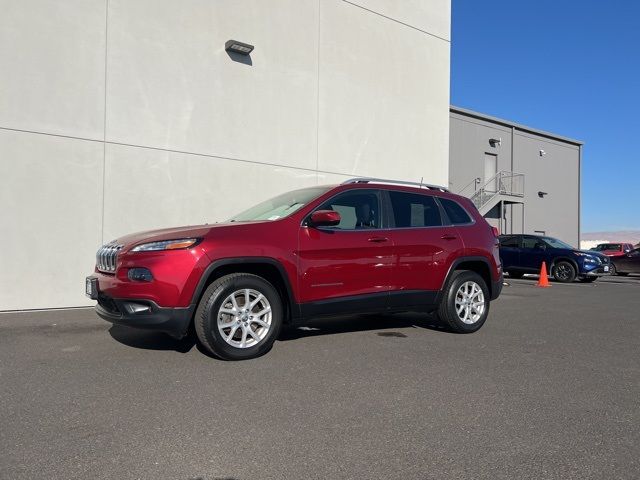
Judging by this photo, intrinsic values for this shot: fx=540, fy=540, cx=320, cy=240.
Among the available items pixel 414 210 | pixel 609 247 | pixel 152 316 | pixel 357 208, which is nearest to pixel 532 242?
pixel 609 247

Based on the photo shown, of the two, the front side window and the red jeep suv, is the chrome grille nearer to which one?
the red jeep suv

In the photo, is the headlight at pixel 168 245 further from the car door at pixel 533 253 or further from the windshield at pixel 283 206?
the car door at pixel 533 253

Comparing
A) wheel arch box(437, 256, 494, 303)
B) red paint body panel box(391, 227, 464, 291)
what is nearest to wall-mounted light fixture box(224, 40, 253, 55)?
red paint body panel box(391, 227, 464, 291)

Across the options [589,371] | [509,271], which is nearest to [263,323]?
Answer: [589,371]

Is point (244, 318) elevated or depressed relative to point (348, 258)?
depressed

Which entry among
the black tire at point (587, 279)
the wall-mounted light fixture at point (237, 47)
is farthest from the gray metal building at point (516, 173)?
the wall-mounted light fixture at point (237, 47)

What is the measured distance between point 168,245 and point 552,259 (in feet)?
48.3

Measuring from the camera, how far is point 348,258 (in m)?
5.61

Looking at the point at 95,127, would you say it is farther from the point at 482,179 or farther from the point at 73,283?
the point at 482,179

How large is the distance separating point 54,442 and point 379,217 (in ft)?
13.0

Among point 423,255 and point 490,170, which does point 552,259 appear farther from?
point 423,255

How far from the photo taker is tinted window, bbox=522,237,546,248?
56.7 feet

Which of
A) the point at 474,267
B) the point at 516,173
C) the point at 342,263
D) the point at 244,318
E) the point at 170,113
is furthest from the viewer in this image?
the point at 516,173

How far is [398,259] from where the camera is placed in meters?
6.00
